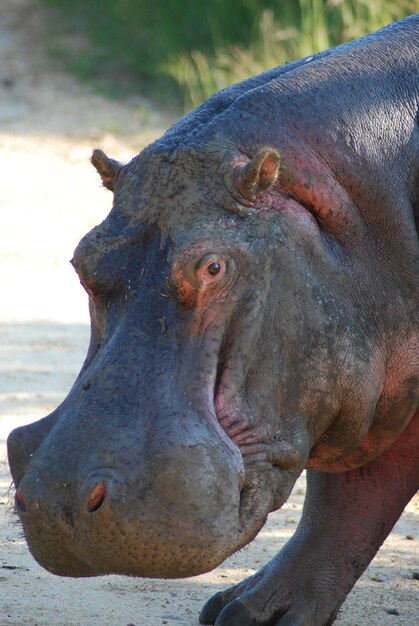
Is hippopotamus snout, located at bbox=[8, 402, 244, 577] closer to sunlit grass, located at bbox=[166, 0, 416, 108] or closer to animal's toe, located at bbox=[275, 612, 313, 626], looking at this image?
animal's toe, located at bbox=[275, 612, 313, 626]

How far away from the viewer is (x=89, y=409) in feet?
9.96

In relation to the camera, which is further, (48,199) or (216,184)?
(48,199)

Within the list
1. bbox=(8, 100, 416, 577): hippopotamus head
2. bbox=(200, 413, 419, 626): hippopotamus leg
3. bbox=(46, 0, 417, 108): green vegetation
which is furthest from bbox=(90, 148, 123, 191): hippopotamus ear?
bbox=(46, 0, 417, 108): green vegetation

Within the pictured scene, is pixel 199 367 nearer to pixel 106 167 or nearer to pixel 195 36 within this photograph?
pixel 106 167

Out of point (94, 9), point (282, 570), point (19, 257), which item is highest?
point (94, 9)

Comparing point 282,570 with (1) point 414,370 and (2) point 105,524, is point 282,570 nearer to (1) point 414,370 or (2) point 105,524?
(1) point 414,370

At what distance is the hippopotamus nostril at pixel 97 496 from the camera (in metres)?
2.90

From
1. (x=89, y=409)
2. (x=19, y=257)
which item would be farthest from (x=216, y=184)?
(x=19, y=257)

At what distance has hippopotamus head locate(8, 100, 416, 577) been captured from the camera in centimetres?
293

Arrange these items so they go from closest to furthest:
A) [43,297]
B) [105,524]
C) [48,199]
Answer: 1. [105,524]
2. [43,297]
3. [48,199]

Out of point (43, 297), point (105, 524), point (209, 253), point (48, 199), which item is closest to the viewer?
point (105, 524)

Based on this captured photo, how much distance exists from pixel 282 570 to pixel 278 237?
3.89 feet

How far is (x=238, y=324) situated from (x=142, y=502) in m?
0.52

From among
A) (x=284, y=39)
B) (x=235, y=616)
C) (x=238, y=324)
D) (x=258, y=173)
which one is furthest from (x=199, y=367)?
(x=284, y=39)
